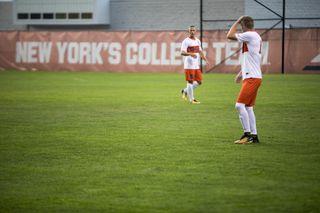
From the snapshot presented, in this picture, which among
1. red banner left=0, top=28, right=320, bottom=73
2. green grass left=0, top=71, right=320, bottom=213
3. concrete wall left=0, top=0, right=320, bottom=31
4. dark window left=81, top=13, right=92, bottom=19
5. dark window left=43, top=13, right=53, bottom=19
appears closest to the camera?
green grass left=0, top=71, right=320, bottom=213

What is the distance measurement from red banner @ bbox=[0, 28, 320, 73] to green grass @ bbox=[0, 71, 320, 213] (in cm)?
1332

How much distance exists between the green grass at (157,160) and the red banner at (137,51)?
43.7 ft

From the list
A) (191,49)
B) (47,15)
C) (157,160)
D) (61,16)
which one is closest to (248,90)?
(157,160)

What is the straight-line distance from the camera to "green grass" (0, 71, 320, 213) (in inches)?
156

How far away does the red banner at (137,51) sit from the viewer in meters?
23.5

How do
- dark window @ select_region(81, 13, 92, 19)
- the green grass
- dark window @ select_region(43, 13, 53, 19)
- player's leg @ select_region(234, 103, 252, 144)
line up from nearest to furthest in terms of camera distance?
the green grass → player's leg @ select_region(234, 103, 252, 144) → dark window @ select_region(81, 13, 92, 19) → dark window @ select_region(43, 13, 53, 19)

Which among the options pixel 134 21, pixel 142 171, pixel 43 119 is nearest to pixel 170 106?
pixel 43 119

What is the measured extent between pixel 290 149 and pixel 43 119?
5649 millimetres

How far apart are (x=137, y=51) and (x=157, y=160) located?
72.6 feet

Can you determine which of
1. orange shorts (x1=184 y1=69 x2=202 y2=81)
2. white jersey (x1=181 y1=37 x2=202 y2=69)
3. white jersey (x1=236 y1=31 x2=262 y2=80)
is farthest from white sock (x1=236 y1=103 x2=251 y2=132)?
white jersey (x1=181 y1=37 x2=202 y2=69)

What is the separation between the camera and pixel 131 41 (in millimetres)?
27250

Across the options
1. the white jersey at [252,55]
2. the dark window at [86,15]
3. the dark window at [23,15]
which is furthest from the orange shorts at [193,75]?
the dark window at [23,15]

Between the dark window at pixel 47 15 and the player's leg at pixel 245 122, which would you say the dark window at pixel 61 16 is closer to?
the dark window at pixel 47 15

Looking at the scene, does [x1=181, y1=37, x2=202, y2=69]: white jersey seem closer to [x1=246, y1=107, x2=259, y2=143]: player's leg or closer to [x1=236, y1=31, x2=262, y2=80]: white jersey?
[x1=236, y1=31, x2=262, y2=80]: white jersey
